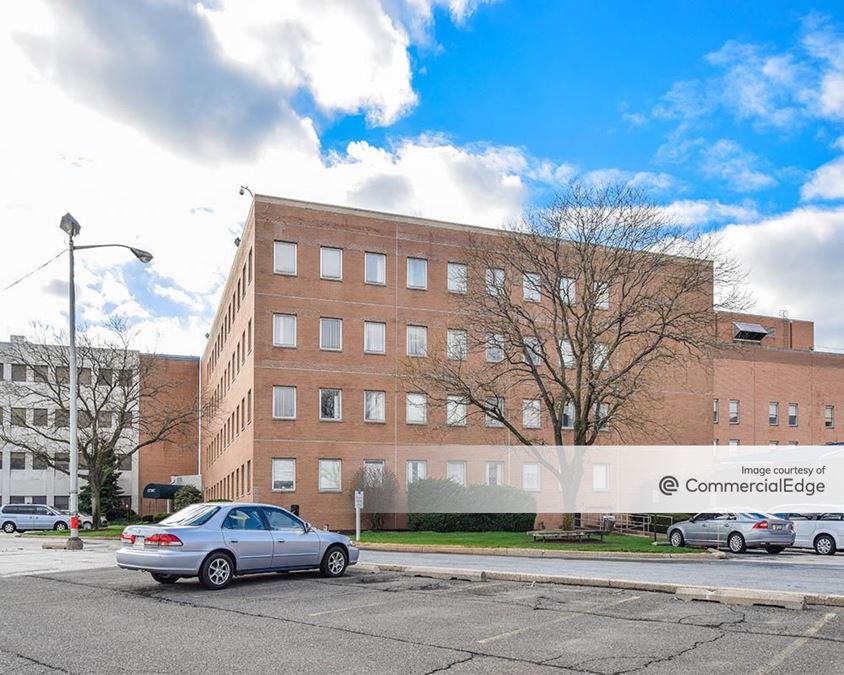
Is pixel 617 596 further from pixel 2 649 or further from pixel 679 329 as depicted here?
pixel 679 329

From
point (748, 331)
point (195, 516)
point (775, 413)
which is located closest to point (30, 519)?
point (195, 516)

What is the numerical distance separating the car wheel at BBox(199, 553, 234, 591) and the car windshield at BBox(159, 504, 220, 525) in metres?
0.62

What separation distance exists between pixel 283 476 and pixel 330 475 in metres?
2.29

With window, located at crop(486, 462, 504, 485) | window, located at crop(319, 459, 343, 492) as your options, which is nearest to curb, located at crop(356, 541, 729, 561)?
window, located at crop(319, 459, 343, 492)

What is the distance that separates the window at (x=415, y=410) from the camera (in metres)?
46.2

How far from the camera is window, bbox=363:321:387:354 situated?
4566cm

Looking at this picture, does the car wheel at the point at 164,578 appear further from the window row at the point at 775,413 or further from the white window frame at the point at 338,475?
the window row at the point at 775,413

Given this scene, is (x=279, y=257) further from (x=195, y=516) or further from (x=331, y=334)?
(x=195, y=516)

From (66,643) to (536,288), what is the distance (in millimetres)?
24733

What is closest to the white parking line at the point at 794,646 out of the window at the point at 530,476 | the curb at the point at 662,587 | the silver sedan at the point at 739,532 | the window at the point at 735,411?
the curb at the point at 662,587

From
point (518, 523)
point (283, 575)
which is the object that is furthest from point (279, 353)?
point (283, 575)

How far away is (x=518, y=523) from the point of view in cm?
4384

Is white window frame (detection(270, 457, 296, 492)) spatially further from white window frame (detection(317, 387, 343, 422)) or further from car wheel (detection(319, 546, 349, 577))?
car wheel (detection(319, 546, 349, 577))

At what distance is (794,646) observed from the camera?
9.77 m
